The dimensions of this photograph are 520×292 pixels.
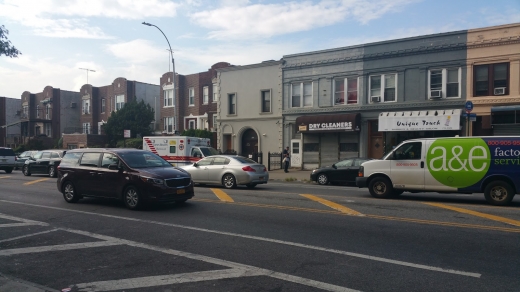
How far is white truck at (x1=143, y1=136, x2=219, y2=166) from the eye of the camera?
24141mm

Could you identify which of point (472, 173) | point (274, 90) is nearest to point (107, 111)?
point (274, 90)

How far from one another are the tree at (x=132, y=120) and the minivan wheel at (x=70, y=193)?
29.5 m

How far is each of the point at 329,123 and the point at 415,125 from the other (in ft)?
17.7

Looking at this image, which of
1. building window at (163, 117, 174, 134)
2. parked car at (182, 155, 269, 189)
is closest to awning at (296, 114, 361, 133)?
parked car at (182, 155, 269, 189)

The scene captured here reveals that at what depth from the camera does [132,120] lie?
1656 inches

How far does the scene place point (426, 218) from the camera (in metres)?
9.77

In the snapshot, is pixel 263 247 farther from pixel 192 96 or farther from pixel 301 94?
pixel 192 96

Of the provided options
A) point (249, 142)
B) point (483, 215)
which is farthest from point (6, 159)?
point (483, 215)

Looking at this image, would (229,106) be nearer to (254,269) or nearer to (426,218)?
(426,218)

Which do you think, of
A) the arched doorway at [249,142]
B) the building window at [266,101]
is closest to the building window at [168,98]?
the arched doorway at [249,142]

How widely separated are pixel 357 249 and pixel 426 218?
137 inches

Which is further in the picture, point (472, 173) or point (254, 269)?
point (472, 173)

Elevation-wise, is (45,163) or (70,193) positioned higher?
(45,163)

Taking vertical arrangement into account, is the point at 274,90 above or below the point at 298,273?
above
